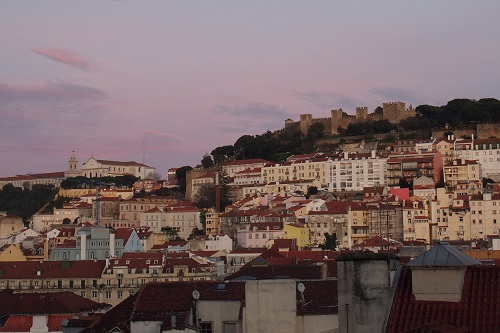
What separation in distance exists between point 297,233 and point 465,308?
80.8 meters

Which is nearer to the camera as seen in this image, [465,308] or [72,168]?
[465,308]

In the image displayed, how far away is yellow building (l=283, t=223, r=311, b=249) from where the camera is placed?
89.5 meters

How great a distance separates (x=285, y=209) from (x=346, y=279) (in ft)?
298

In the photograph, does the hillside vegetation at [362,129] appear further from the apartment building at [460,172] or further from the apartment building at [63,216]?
the apartment building at [63,216]

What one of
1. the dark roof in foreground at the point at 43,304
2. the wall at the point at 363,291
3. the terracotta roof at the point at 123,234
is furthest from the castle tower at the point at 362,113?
the wall at the point at 363,291

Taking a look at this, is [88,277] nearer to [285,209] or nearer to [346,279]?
[285,209]

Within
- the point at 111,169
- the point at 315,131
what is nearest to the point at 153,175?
the point at 111,169

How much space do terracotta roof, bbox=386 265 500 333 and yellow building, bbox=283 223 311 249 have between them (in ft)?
260

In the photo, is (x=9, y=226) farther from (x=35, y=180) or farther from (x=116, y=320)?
(x=116, y=320)

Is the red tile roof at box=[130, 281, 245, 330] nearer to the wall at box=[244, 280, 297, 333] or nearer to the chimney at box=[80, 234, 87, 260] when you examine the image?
the wall at box=[244, 280, 297, 333]

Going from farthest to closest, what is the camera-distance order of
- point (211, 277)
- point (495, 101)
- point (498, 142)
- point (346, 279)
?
point (495, 101) < point (498, 142) < point (211, 277) < point (346, 279)

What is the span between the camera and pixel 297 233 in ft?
295

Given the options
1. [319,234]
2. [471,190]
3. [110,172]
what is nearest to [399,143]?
[471,190]

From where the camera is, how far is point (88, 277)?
67.8 meters
